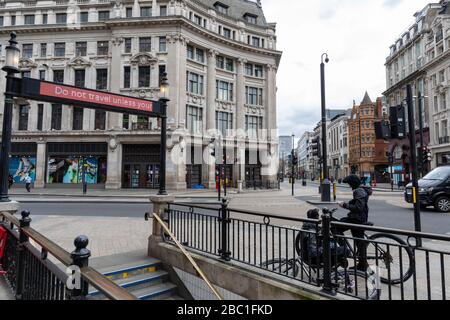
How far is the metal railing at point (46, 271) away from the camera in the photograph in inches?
82.2

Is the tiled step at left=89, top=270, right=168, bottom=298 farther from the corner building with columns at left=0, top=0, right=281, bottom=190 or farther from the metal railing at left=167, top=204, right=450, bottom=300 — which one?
the corner building with columns at left=0, top=0, right=281, bottom=190

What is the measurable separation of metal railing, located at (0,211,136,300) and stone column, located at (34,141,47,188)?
98.7 feet

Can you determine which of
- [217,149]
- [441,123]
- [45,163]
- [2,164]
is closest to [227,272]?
[2,164]

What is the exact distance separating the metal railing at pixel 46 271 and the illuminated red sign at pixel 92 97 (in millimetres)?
2516

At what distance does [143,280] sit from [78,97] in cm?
416

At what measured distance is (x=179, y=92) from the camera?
30234mm

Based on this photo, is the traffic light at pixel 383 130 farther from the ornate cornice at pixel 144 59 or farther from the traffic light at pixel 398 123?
the ornate cornice at pixel 144 59

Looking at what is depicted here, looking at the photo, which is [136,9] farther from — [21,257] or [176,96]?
[21,257]

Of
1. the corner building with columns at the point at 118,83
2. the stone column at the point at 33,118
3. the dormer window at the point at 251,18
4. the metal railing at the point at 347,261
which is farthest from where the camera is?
the dormer window at the point at 251,18

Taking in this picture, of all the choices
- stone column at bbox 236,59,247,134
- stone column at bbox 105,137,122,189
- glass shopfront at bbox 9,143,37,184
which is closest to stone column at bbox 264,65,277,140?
stone column at bbox 236,59,247,134

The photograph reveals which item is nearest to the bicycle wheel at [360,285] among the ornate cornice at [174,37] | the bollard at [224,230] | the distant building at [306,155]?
the bollard at [224,230]
